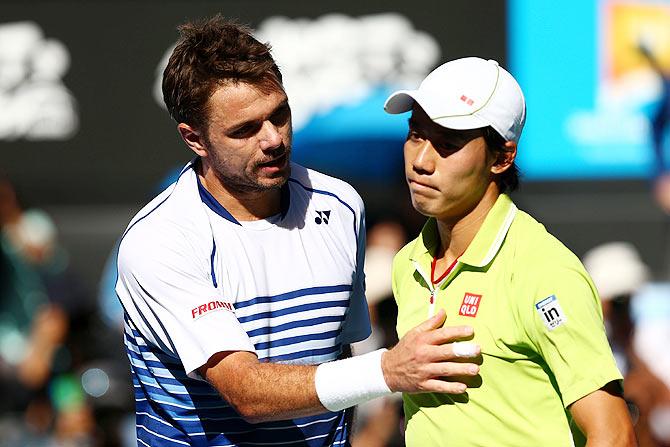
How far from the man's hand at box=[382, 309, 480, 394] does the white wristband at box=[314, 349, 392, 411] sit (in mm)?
78

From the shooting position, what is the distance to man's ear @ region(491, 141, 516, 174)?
9.93ft

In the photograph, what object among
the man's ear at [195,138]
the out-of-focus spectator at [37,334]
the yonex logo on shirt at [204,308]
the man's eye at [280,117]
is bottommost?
the out-of-focus spectator at [37,334]

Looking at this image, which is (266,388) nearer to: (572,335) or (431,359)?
(431,359)

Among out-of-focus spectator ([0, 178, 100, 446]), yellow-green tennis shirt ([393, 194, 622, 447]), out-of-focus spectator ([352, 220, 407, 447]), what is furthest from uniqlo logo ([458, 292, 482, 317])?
out-of-focus spectator ([0, 178, 100, 446])

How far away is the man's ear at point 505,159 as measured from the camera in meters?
3.03

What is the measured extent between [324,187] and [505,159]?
33.8 inches

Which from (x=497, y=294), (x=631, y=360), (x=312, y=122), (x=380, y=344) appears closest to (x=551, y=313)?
(x=497, y=294)

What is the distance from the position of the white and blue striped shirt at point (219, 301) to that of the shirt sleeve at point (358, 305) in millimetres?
37

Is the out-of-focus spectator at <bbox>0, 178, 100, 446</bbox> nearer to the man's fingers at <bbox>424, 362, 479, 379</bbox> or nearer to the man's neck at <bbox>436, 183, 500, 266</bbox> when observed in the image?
the man's neck at <bbox>436, 183, 500, 266</bbox>

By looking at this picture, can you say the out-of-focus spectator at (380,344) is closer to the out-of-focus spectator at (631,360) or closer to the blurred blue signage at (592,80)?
the out-of-focus spectator at (631,360)

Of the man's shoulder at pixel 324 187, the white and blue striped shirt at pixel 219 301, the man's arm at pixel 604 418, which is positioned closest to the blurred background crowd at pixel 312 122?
the man's shoulder at pixel 324 187

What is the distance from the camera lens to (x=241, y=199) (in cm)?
Result: 352

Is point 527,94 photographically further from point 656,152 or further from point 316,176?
point 316,176

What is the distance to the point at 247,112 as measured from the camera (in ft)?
11.0
